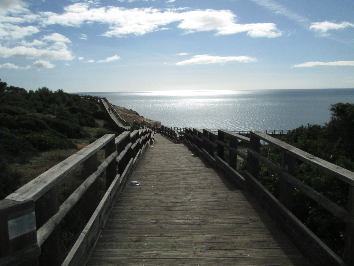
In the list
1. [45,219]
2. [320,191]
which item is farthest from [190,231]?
[320,191]

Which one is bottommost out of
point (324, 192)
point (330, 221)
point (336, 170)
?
point (330, 221)

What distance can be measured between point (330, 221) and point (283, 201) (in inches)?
50.2

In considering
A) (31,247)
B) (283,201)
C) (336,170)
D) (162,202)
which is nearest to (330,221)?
(283,201)

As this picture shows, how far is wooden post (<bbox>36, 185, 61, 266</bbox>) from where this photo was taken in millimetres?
2281

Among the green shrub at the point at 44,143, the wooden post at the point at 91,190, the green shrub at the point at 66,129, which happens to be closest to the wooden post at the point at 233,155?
the wooden post at the point at 91,190

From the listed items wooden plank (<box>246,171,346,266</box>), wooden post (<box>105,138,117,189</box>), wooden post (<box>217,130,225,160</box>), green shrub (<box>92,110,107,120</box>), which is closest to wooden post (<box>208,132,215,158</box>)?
wooden post (<box>217,130,225,160</box>)

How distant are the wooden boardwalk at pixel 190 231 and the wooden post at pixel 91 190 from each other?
1.22ft

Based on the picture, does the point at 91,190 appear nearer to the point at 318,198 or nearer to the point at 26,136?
the point at 318,198

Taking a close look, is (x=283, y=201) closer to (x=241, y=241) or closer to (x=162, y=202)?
(x=241, y=241)

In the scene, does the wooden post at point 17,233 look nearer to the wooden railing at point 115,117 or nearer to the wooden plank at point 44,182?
the wooden plank at point 44,182

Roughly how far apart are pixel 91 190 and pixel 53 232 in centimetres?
143

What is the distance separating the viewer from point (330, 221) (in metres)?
4.60

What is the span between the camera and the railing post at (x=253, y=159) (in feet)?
17.1

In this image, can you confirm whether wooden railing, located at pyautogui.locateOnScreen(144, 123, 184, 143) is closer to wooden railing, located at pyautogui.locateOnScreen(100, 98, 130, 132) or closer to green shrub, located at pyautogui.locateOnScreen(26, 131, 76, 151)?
wooden railing, located at pyautogui.locateOnScreen(100, 98, 130, 132)
